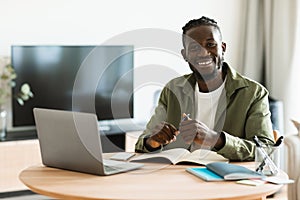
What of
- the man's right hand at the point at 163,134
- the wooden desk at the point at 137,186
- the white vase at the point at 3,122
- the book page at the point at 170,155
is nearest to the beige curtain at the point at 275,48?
the white vase at the point at 3,122

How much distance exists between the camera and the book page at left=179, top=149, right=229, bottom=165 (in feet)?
7.35

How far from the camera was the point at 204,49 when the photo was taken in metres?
2.40

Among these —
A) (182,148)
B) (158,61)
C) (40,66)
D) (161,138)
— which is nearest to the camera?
→ (161,138)

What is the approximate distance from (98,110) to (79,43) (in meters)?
0.55

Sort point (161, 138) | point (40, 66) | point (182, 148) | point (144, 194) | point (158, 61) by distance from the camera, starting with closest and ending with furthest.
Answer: point (144, 194) → point (161, 138) → point (182, 148) → point (40, 66) → point (158, 61)

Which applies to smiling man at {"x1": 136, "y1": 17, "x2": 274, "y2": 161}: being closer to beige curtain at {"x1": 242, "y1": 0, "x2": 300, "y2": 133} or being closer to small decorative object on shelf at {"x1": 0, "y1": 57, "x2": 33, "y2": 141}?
small decorative object on shelf at {"x1": 0, "y1": 57, "x2": 33, "y2": 141}

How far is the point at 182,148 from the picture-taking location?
248 cm

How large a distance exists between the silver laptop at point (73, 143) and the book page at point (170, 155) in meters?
0.10

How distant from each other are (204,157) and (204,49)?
1.50 feet

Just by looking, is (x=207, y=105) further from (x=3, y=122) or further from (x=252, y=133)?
(x=3, y=122)

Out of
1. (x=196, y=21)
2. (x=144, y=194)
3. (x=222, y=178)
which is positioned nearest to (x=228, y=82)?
(x=196, y=21)

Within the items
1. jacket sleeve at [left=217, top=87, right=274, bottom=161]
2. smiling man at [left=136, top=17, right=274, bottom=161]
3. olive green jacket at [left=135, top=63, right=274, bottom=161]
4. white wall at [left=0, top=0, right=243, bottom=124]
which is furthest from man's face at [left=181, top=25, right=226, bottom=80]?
white wall at [left=0, top=0, right=243, bottom=124]

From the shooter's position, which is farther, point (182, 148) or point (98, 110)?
point (98, 110)

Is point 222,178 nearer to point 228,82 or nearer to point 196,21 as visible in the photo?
point 228,82
